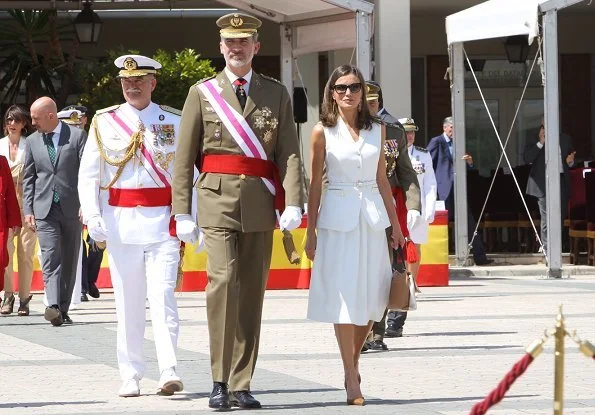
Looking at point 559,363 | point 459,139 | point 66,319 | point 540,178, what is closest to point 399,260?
point 559,363

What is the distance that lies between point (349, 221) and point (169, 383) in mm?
1332

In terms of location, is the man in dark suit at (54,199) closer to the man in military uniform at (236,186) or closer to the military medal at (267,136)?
the man in military uniform at (236,186)

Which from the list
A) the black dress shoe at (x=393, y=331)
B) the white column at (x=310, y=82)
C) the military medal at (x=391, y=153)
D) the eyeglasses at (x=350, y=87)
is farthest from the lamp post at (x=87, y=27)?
the eyeglasses at (x=350, y=87)

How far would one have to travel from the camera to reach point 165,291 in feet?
30.2

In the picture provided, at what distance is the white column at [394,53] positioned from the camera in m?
22.7

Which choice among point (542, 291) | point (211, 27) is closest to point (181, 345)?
point (542, 291)

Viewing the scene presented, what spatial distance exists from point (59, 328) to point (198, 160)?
5083 millimetres

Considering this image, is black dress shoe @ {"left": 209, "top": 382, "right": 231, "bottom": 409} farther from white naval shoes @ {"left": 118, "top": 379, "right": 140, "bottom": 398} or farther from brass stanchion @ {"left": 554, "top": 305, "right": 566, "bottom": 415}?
brass stanchion @ {"left": 554, "top": 305, "right": 566, "bottom": 415}

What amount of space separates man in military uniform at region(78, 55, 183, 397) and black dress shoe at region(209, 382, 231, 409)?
678 mm

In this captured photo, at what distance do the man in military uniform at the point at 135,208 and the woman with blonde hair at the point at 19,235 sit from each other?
602 cm

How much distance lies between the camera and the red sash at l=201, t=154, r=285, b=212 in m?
8.72

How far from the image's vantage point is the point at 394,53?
900 inches

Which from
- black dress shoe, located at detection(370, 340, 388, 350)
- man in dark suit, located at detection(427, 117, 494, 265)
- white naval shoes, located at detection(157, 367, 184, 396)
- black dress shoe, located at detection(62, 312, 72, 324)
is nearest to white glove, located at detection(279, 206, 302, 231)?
white naval shoes, located at detection(157, 367, 184, 396)

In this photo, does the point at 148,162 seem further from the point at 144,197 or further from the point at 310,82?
the point at 310,82
